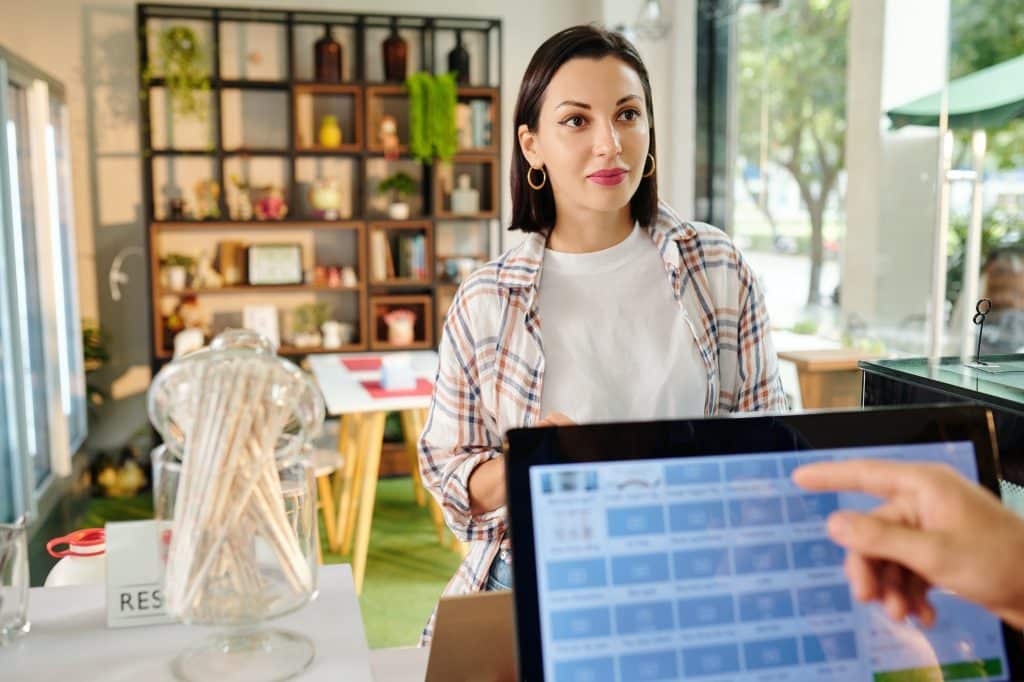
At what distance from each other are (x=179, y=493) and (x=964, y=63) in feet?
12.1

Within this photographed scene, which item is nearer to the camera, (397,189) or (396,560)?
(396,560)

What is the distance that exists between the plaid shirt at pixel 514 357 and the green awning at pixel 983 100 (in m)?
2.46

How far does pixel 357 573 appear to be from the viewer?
11.8 ft

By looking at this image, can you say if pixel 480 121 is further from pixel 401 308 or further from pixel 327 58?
pixel 401 308

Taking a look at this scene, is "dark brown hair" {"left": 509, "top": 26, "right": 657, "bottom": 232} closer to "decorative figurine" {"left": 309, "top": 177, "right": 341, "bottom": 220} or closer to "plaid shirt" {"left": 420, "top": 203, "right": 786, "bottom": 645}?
"plaid shirt" {"left": 420, "top": 203, "right": 786, "bottom": 645}

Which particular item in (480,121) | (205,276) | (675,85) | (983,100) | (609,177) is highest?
(675,85)

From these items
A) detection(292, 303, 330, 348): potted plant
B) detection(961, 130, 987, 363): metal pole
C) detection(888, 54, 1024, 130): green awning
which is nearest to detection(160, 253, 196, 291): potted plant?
detection(292, 303, 330, 348): potted plant

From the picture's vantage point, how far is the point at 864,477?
1.71 feet

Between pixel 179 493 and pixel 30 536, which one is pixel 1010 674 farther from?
pixel 30 536

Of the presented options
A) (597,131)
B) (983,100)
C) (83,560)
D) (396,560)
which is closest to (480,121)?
(396,560)

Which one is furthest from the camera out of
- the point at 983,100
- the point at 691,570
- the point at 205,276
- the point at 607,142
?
the point at 205,276

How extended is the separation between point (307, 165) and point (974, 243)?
351cm

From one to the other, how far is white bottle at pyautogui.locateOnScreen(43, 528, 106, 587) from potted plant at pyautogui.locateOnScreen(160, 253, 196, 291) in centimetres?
407

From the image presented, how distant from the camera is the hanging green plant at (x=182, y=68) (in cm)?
504
